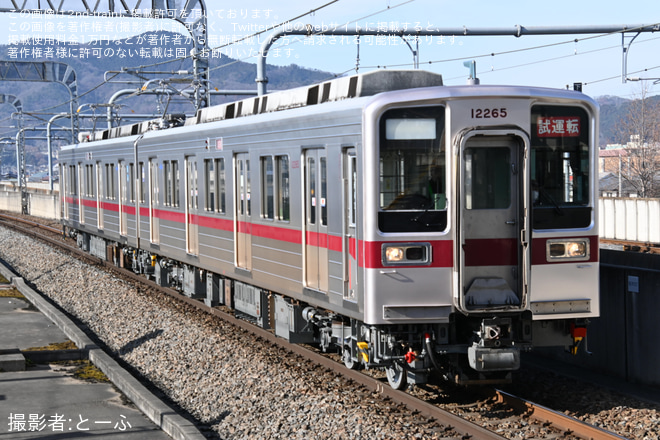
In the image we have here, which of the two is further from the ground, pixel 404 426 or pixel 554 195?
pixel 554 195

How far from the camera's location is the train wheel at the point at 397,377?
360 inches

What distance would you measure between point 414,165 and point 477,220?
811 mm

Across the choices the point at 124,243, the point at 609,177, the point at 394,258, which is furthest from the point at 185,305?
the point at 609,177

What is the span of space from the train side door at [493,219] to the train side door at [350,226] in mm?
1114

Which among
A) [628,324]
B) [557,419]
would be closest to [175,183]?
[628,324]

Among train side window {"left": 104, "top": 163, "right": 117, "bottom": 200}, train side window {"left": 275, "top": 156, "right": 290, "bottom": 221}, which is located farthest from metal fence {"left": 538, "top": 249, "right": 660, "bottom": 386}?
train side window {"left": 104, "top": 163, "right": 117, "bottom": 200}

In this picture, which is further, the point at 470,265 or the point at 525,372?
the point at 525,372

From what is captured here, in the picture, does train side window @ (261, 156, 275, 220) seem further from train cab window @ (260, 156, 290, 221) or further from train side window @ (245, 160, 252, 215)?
train side window @ (245, 160, 252, 215)

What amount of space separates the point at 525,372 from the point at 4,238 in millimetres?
27549

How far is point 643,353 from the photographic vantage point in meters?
9.88

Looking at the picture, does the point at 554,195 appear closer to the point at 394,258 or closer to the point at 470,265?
the point at 470,265

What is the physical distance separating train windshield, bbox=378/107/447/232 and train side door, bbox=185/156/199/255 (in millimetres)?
7034

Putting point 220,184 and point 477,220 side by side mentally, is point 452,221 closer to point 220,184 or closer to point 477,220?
point 477,220

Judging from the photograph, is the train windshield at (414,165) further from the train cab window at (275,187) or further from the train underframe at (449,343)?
the train cab window at (275,187)
